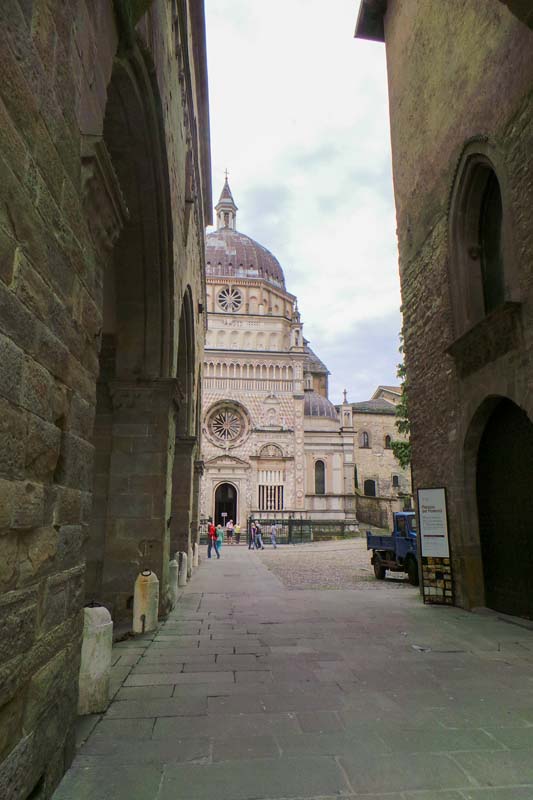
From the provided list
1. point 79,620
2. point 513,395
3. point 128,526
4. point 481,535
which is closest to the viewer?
point 79,620

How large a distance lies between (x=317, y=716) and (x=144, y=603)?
3.71 meters

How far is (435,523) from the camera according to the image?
9094 mm

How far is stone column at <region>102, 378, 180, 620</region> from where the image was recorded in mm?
7746

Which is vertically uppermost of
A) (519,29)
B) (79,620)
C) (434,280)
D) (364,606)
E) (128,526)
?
(519,29)

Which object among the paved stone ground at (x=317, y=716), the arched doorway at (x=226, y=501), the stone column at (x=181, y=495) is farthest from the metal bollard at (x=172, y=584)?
the arched doorway at (x=226, y=501)

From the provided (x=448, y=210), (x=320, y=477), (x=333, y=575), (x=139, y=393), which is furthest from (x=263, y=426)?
(x=139, y=393)

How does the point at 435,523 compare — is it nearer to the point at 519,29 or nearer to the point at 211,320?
the point at 519,29

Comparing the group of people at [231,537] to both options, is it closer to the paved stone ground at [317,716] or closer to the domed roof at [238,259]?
the paved stone ground at [317,716]

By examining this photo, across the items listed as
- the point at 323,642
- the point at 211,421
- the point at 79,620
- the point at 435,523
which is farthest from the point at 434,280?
the point at 211,421

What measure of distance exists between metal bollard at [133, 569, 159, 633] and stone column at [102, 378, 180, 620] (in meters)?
0.66

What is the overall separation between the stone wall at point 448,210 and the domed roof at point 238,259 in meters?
40.6

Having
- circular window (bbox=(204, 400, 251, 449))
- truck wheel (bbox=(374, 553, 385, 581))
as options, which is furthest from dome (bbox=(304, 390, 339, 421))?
truck wheel (bbox=(374, 553, 385, 581))

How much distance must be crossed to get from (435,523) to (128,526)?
5.10m

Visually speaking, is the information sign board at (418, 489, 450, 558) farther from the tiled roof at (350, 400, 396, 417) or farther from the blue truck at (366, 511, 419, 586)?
the tiled roof at (350, 400, 396, 417)
